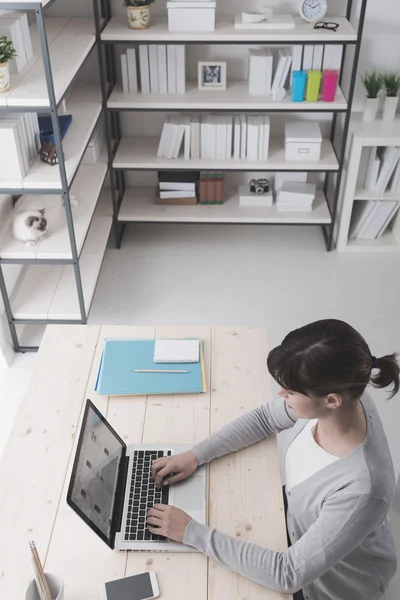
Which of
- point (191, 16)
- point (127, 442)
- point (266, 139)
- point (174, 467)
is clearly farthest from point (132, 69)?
point (174, 467)

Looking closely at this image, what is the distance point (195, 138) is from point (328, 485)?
2.56 metres

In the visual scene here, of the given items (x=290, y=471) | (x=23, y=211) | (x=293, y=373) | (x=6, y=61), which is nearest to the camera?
(x=293, y=373)

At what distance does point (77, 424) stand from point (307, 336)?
0.77m

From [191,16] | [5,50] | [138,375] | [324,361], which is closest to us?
[324,361]

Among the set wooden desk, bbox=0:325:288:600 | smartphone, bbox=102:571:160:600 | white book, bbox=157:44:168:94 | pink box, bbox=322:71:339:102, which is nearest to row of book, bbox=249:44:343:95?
pink box, bbox=322:71:339:102

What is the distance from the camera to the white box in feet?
12.9

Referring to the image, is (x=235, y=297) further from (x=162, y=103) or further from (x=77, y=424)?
(x=77, y=424)

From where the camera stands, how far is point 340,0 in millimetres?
3566

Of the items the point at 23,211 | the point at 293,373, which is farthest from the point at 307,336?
the point at 23,211

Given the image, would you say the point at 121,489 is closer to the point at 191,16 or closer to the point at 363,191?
the point at 191,16

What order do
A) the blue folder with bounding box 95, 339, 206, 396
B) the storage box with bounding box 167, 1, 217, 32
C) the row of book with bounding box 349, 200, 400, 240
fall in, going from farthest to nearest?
the row of book with bounding box 349, 200, 400, 240 < the storage box with bounding box 167, 1, 217, 32 < the blue folder with bounding box 95, 339, 206, 396

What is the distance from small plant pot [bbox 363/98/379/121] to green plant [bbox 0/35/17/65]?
6.49ft

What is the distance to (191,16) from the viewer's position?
3.29 metres

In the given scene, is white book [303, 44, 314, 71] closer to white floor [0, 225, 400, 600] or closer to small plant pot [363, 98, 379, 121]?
small plant pot [363, 98, 379, 121]
